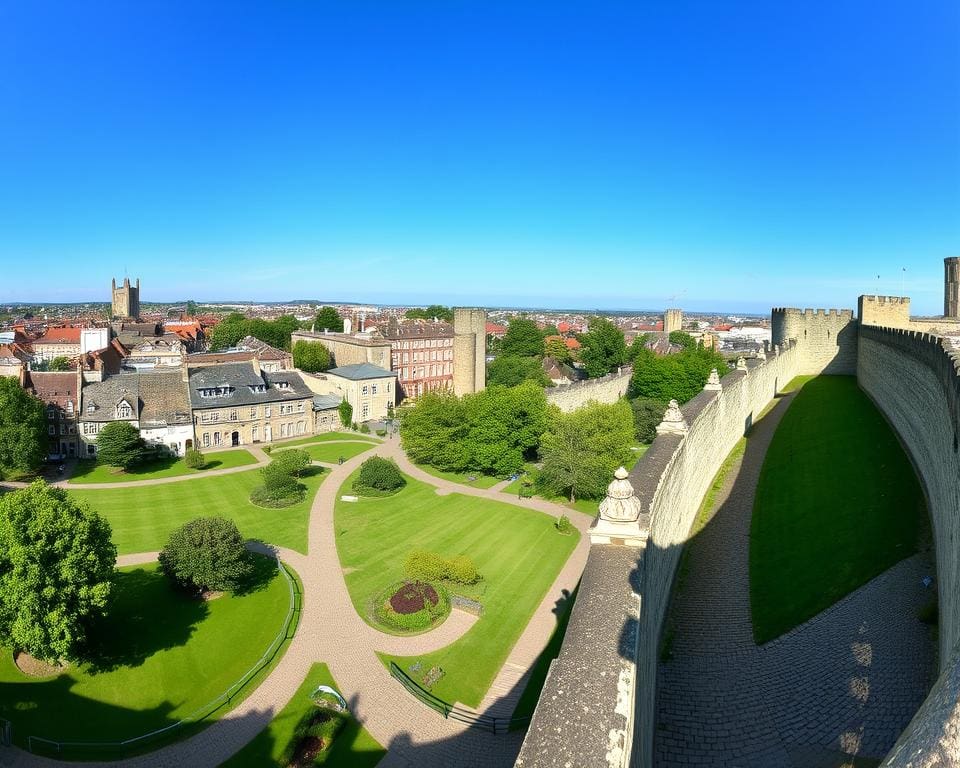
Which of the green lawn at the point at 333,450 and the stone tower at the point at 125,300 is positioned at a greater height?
the stone tower at the point at 125,300

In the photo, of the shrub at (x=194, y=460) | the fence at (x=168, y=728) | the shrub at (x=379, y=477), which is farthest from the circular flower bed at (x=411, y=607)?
the shrub at (x=194, y=460)

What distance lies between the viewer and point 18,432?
3316cm

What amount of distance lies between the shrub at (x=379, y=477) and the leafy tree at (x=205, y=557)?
11717mm

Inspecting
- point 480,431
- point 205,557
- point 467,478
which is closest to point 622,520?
point 205,557

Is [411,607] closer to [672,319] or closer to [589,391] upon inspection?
[589,391]

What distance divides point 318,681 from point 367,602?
461cm

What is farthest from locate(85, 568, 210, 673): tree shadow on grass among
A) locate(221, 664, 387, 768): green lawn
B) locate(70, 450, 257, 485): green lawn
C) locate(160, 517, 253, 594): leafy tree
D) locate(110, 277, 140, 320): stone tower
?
locate(110, 277, 140, 320): stone tower

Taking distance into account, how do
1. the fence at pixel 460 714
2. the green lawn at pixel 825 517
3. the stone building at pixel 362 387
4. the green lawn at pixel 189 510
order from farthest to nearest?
1. the stone building at pixel 362 387
2. the green lawn at pixel 189 510
3. the fence at pixel 460 714
4. the green lawn at pixel 825 517

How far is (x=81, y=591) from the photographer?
660 inches

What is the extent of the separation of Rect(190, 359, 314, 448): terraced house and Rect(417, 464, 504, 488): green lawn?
15054 mm

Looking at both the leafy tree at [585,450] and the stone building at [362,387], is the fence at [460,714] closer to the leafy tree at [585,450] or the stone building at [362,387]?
the leafy tree at [585,450]

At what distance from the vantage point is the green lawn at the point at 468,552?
18000 millimetres

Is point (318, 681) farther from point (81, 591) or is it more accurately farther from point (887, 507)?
point (887, 507)

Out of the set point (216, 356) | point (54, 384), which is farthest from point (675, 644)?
point (216, 356)
